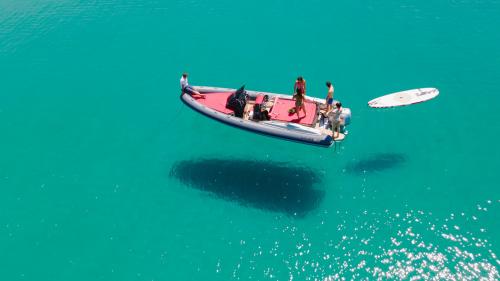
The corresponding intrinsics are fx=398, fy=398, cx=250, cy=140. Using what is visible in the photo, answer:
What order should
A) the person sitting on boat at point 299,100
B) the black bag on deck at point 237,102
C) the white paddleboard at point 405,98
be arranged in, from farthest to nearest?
the white paddleboard at point 405,98
the black bag on deck at point 237,102
the person sitting on boat at point 299,100

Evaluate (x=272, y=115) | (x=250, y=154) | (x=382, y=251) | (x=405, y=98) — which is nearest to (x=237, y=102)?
(x=272, y=115)

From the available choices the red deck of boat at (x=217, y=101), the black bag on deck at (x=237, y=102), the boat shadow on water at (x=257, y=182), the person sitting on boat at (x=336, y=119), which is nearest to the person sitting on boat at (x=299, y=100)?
the person sitting on boat at (x=336, y=119)

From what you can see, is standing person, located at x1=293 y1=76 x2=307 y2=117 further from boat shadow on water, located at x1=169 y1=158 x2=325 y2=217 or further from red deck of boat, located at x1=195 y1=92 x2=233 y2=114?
red deck of boat, located at x1=195 y1=92 x2=233 y2=114

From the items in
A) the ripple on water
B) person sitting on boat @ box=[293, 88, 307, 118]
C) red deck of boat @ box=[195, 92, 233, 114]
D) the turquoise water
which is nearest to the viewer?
the ripple on water

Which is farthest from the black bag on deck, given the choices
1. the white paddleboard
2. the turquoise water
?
the white paddleboard

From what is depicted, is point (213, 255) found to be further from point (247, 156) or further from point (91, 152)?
point (91, 152)

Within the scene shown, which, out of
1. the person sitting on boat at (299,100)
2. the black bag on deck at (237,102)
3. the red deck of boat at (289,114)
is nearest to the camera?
the person sitting on boat at (299,100)

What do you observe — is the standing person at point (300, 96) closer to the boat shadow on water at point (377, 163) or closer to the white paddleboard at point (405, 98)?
the boat shadow on water at point (377, 163)
